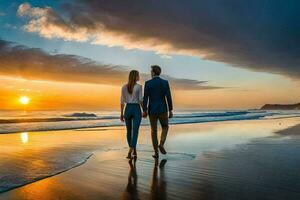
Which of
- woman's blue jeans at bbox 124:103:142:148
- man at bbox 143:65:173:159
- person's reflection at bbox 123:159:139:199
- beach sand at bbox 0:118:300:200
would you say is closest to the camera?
person's reflection at bbox 123:159:139:199

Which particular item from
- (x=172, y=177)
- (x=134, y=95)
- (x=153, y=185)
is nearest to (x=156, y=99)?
(x=134, y=95)

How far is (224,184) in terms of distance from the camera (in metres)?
5.03

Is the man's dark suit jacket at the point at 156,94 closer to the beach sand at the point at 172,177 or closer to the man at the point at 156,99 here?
the man at the point at 156,99

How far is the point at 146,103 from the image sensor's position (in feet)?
27.3

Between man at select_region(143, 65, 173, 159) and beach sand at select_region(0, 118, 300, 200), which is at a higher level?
man at select_region(143, 65, 173, 159)

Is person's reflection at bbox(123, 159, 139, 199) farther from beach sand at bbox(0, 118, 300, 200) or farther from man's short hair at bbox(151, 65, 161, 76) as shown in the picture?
man's short hair at bbox(151, 65, 161, 76)

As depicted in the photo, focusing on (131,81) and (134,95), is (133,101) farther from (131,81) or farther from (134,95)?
(131,81)

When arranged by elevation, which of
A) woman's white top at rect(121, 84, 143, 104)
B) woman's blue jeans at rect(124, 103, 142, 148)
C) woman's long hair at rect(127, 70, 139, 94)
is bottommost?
woman's blue jeans at rect(124, 103, 142, 148)

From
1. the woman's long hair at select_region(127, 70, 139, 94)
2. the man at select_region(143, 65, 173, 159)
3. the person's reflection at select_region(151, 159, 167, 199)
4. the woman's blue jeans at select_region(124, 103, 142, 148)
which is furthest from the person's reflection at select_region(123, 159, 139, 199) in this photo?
the woman's long hair at select_region(127, 70, 139, 94)

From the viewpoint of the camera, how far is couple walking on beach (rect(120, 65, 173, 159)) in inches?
314

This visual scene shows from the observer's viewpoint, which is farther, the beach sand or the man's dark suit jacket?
the man's dark suit jacket

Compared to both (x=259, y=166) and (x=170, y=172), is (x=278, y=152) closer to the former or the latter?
(x=259, y=166)

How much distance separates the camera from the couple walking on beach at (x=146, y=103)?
7.98 meters

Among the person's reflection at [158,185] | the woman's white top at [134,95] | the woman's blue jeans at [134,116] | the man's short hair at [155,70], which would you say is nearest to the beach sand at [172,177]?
the person's reflection at [158,185]
